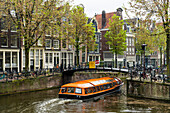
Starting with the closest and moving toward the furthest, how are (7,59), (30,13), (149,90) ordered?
(149,90) → (30,13) → (7,59)

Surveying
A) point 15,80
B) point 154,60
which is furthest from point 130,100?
point 154,60

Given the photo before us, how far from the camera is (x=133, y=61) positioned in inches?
2296

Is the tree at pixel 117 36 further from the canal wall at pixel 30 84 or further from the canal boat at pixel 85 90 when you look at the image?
the canal boat at pixel 85 90

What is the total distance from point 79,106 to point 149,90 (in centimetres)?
776

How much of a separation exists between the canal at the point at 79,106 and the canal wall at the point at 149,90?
32.3 inches

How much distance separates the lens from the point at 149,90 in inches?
910

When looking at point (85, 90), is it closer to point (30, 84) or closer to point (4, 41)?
point (30, 84)

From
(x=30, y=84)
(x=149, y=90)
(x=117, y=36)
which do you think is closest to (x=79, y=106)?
(x=149, y=90)

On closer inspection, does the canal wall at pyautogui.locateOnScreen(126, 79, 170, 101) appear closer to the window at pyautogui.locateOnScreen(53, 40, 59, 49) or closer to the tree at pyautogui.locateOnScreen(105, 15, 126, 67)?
the tree at pyautogui.locateOnScreen(105, 15, 126, 67)

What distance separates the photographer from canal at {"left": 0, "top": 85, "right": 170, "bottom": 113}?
19325 mm

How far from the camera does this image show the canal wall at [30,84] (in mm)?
25773

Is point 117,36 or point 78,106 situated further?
point 117,36

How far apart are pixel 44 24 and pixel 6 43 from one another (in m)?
9.69

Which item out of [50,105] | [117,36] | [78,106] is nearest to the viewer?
[78,106]
